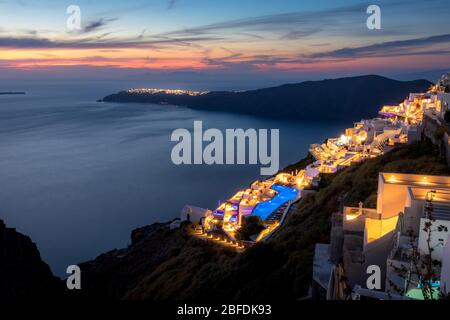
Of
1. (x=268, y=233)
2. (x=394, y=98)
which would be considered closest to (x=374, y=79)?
(x=394, y=98)

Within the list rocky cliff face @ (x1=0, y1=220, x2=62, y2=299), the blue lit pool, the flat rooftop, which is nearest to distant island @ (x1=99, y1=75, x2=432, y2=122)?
the blue lit pool

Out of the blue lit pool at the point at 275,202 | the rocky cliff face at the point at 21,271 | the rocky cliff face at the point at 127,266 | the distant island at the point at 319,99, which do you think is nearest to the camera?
the rocky cliff face at the point at 127,266

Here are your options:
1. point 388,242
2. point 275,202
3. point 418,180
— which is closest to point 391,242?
point 388,242

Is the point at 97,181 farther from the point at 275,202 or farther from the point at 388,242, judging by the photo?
the point at 388,242

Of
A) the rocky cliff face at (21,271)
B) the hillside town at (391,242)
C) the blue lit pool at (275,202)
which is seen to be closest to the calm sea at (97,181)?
the rocky cliff face at (21,271)

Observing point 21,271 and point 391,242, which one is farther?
point 21,271

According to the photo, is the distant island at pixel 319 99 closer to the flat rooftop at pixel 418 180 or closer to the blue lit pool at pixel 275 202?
the blue lit pool at pixel 275 202

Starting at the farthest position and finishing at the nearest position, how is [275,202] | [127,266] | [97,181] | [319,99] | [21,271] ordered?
[319,99] < [97,181] < [127,266] < [21,271] < [275,202]
